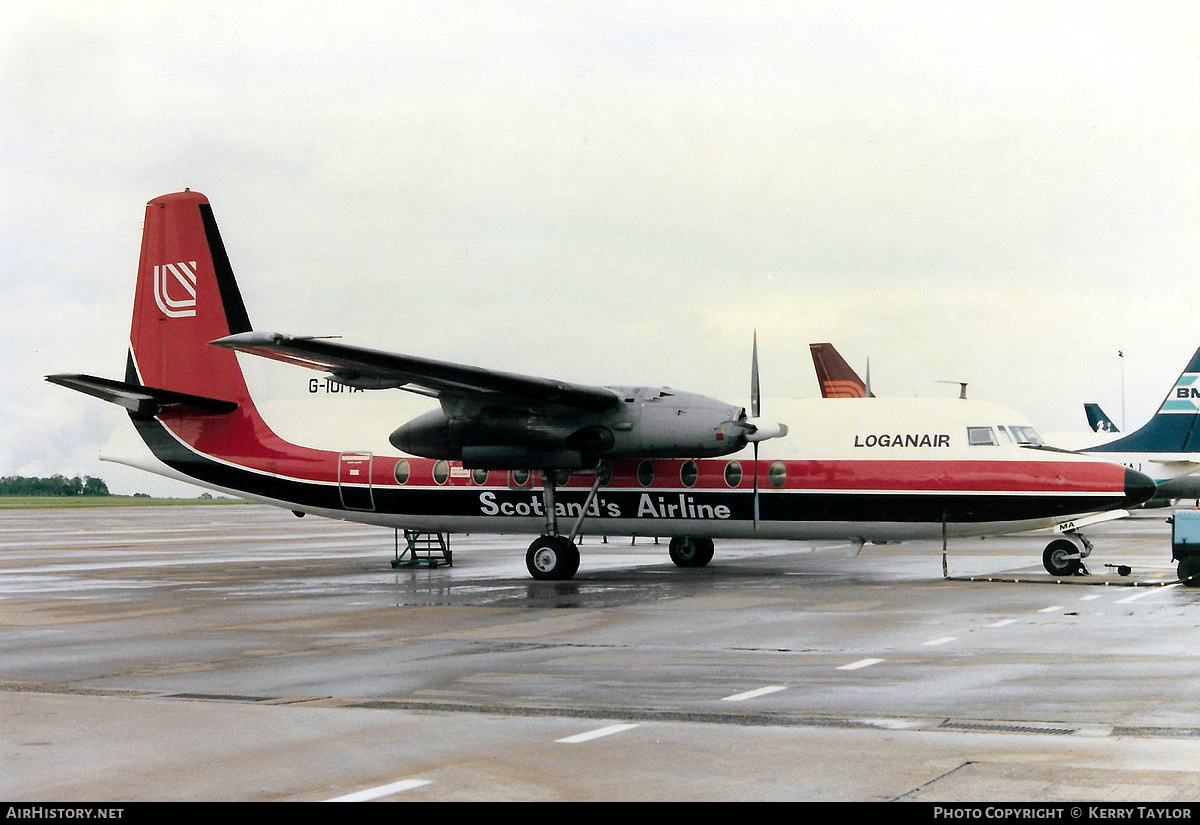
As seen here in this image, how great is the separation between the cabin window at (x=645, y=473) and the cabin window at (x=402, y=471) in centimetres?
498

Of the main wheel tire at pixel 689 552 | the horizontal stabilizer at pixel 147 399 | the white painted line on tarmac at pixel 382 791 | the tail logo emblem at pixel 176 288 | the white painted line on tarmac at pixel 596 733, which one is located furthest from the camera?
the tail logo emblem at pixel 176 288

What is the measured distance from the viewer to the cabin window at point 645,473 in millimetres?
25484

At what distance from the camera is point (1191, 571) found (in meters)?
21.8

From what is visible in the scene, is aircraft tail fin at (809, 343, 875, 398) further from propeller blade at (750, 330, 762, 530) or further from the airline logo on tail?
propeller blade at (750, 330, 762, 530)

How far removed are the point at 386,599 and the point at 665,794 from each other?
13.9m

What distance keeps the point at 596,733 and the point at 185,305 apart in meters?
22.0

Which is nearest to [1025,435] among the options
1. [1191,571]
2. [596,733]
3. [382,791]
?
[1191,571]

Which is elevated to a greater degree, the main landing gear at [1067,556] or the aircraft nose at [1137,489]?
the aircraft nose at [1137,489]

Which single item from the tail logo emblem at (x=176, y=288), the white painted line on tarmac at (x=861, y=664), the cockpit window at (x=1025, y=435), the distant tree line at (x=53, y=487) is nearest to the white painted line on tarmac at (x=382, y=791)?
the white painted line on tarmac at (x=861, y=664)

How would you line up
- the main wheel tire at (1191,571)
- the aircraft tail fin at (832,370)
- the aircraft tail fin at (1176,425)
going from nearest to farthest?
the main wheel tire at (1191,571), the aircraft tail fin at (1176,425), the aircraft tail fin at (832,370)

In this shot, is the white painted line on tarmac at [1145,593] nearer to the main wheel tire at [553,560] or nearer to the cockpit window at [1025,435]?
the cockpit window at [1025,435]

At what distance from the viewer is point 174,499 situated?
13100 centimetres

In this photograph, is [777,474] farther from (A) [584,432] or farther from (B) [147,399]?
(B) [147,399]

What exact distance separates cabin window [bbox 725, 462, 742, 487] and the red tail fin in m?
11.0
